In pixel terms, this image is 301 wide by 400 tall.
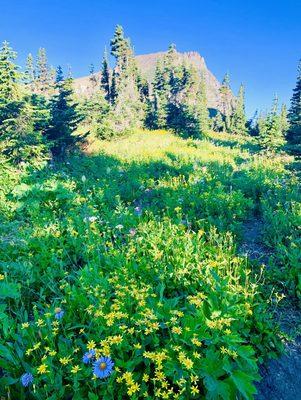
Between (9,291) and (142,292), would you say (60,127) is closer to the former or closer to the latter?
(9,291)

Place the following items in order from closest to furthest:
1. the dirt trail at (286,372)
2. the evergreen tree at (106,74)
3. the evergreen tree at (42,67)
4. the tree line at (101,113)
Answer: the dirt trail at (286,372), the tree line at (101,113), the evergreen tree at (106,74), the evergreen tree at (42,67)

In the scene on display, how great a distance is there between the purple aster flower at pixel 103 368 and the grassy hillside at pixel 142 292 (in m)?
0.03

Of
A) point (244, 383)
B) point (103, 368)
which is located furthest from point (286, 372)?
point (103, 368)

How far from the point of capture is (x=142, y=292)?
12.4 feet

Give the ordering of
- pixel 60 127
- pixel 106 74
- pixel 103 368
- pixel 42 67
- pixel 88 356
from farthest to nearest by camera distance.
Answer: pixel 42 67 < pixel 106 74 < pixel 60 127 < pixel 88 356 < pixel 103 368

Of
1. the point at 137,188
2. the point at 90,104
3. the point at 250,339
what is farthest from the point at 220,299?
the point at 90,104

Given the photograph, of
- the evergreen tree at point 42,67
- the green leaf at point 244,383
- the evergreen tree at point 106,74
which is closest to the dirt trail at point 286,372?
the green leaf at point 244,383

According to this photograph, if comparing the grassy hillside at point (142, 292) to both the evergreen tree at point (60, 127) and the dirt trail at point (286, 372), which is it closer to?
the dirt trail at point (286, 372)

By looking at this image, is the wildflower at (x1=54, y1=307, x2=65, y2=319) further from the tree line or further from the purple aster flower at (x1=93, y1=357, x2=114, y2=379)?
the tree line

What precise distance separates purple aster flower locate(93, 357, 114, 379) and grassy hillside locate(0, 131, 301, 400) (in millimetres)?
28

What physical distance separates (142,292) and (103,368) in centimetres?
136

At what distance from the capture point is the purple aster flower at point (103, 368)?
2412 mm

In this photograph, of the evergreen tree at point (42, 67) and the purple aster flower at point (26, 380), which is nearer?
the purple aster flower at point (26, 380)

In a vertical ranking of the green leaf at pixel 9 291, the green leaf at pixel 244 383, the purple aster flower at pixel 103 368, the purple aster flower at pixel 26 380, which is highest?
the purple aster flower at pixel 103 368
